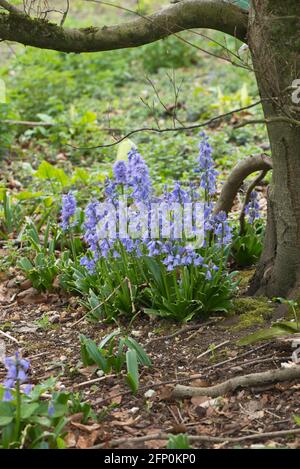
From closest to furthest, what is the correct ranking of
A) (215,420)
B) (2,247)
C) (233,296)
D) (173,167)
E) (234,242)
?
(215,420), (233,296), (234,242), (2,247), (173,167)

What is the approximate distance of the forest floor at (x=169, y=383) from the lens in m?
2.92

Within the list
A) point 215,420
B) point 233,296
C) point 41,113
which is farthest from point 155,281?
point 41,113

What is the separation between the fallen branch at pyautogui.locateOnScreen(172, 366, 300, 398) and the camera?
3199mm

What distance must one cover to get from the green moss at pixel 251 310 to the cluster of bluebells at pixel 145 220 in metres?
0.29

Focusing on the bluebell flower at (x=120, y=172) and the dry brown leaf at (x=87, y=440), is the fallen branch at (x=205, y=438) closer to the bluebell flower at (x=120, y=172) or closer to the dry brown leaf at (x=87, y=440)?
the dry brown leaf at (x=87, y=440)

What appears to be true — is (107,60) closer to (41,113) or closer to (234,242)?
(41,113)

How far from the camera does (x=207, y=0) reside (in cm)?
374

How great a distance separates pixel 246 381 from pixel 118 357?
0.62 metres

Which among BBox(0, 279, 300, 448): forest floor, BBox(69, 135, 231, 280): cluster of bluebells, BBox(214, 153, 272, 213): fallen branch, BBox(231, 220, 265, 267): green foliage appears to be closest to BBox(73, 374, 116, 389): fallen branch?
BBox(0, 279, 300, 448): forest floor

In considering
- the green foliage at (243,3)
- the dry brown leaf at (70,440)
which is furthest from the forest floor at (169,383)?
the green foliage at (243,3)

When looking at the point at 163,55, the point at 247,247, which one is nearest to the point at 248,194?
the point at 247,247

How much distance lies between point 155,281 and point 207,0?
1.53 meters

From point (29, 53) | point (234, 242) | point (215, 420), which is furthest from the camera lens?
point (29, 53)

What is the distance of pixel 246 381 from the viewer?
127 inches
